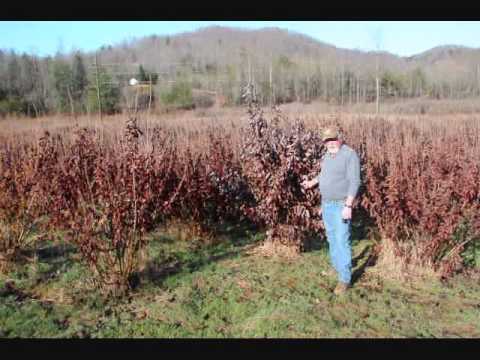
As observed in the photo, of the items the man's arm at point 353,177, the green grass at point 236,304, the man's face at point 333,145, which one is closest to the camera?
the green grass at point 236,304

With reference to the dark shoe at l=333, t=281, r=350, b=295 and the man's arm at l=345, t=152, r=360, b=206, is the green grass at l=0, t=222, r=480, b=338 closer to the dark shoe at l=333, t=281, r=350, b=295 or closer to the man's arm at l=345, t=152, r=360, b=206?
the dark shoe at l=333, t=281, r=350, b=295

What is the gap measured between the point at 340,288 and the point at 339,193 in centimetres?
103

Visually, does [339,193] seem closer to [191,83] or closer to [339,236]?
[339,236]

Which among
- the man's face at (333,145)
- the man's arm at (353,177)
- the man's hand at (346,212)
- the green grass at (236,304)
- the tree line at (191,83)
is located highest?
the tree line at (191,83)

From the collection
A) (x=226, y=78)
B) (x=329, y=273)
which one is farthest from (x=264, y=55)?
(x=329, y=273)

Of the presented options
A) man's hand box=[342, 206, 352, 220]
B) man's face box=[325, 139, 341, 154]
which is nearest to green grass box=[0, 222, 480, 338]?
man's hand box=[342, 206, 352, 220]

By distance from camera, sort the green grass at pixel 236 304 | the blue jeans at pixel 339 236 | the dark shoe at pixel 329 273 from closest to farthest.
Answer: the green grass at pixel 236 304
the blue jeans at pixel 339 236
the dark shoe at pixel 329 273

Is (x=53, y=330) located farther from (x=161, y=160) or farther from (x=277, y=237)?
(x=277, y=237)

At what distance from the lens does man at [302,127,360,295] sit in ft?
13.1

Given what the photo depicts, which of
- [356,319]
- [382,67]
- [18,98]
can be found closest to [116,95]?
[18,98]

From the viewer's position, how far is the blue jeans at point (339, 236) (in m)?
4.21

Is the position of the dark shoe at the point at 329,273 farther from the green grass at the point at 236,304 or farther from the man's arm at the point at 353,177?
the man's arm at the point at 353,177

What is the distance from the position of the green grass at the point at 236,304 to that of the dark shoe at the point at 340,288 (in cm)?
8

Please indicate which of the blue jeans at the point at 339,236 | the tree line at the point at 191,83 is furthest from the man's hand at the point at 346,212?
the tree line at the point at 191,83
